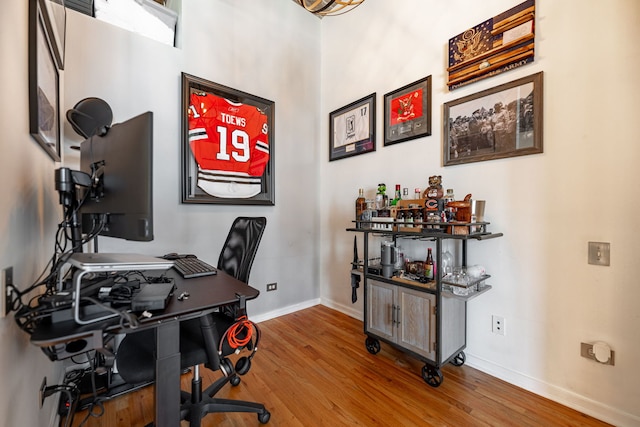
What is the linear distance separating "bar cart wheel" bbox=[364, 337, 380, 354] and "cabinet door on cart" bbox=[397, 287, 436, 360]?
0.80ft

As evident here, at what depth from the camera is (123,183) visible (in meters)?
0.89

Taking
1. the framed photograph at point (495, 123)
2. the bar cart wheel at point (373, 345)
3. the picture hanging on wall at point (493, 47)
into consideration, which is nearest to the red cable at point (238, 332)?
the bar cart wheel at point (373, 345)

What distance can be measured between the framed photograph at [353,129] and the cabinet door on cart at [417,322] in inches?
57.2

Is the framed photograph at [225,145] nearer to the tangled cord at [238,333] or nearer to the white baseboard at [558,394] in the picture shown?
the tangled cord at [238,333]

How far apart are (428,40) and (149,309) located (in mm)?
2600

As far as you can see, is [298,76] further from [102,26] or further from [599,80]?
[599,80]

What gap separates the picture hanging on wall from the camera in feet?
5.33

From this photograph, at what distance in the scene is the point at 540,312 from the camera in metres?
1.62

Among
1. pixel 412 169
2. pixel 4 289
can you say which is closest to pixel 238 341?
pixel 4 289

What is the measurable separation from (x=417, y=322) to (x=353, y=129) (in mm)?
1952

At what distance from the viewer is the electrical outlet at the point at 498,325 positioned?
69.4 inches

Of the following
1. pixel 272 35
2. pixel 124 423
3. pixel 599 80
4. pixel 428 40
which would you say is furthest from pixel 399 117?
pixel 124 423

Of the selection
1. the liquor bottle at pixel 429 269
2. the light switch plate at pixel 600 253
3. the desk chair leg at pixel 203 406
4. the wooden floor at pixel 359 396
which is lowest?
the wooden floor at pixel 359 396

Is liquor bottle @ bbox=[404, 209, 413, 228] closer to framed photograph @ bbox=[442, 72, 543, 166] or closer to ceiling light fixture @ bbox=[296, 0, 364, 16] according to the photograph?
framed photograph @ bbox=[442, 72, 543, 166]
